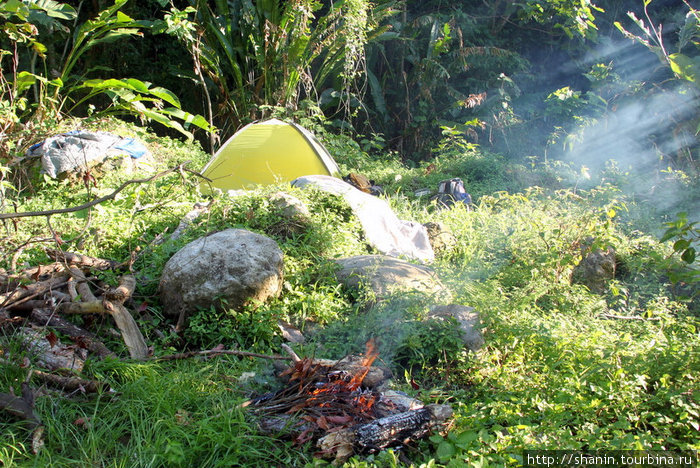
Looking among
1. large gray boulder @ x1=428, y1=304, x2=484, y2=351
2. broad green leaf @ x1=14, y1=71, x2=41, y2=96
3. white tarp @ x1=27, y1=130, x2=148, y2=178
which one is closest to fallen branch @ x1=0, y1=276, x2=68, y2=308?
large gray boulder @ x1=428, y1=304, x2=484, y2=351

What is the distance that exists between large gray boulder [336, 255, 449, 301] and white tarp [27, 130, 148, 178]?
3.47 meters

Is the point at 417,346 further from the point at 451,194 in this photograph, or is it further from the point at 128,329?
the point at 451,194

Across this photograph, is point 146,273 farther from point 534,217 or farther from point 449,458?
point 534,217

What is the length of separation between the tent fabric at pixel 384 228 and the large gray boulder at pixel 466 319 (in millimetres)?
1343

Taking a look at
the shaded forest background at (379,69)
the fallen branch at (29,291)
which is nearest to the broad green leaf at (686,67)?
the fallen branch at (29,291)

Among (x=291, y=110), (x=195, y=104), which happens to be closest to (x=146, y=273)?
(x=291, y=110)

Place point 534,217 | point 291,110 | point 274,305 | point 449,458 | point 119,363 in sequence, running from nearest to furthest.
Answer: point 449,458, point 119,363, point 274,305, point 534,217, point 291,110

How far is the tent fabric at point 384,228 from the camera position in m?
4.97

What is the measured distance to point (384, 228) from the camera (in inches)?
205

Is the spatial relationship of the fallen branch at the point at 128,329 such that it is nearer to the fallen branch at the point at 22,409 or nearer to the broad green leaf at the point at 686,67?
the fallen branch at the point at 22,409

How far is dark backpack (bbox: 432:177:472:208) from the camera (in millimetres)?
6937

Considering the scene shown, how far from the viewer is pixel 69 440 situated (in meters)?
2.26

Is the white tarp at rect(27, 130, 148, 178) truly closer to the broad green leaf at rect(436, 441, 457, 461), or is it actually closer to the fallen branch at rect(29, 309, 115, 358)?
the fallen branch at rect(29, 309, 115, 358)

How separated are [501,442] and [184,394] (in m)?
1.43
